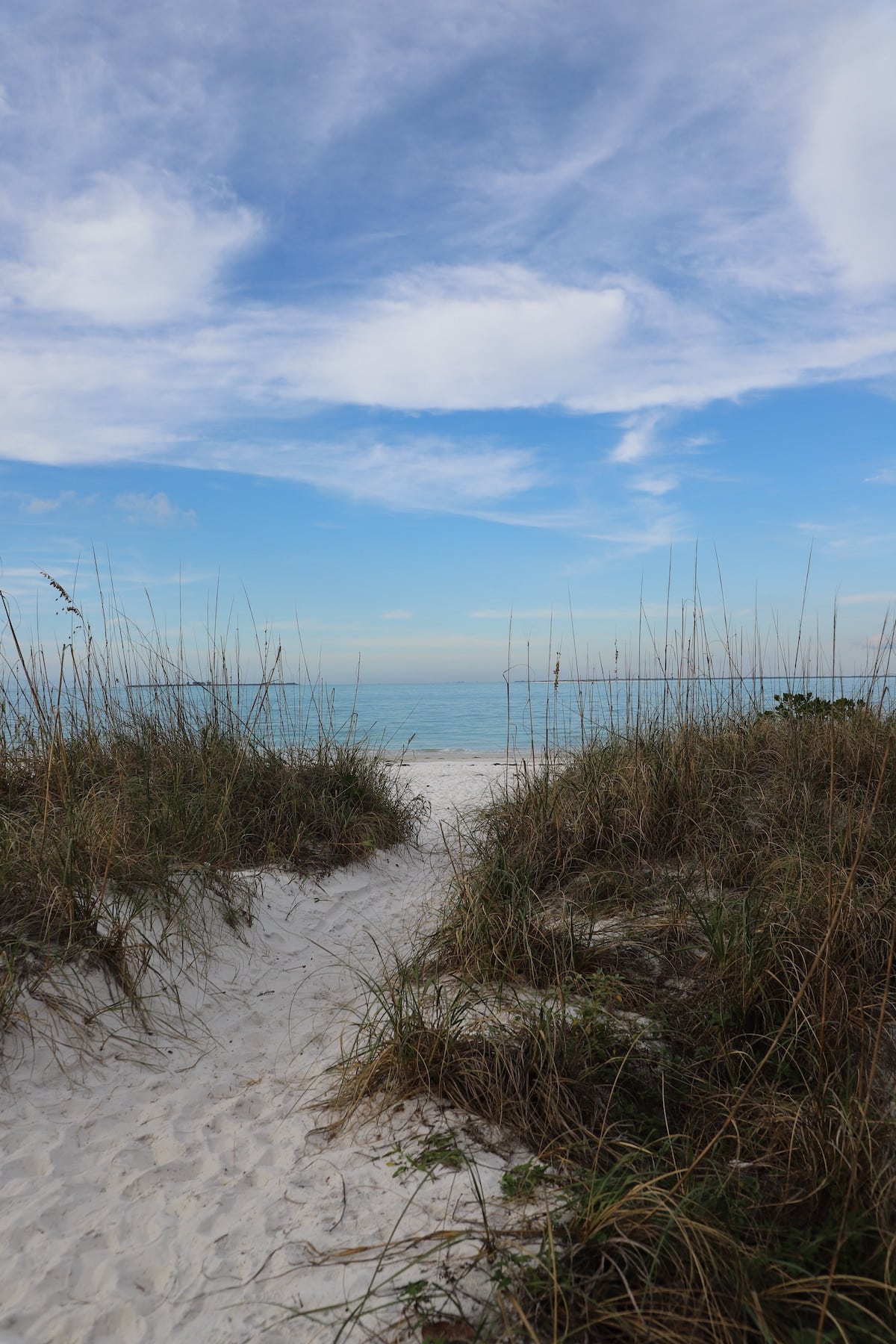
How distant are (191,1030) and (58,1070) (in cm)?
58

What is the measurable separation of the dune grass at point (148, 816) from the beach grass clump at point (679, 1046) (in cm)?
119

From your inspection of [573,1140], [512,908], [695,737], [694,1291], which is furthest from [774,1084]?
[695,737]

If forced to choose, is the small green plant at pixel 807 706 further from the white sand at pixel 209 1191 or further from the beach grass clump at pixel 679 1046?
the white sand at pixel 209 1191

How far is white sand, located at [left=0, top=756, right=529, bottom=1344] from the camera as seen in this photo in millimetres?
→ 1955

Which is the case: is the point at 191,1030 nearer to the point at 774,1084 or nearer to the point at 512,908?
the point at 512,908

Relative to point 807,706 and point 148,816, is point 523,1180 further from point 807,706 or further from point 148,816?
point 807,706

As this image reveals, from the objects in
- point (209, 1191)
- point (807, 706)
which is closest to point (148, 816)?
point (209, 1191)

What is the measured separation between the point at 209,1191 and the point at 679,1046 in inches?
62.6

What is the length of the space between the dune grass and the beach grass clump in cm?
119

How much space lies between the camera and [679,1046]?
277 centimetres

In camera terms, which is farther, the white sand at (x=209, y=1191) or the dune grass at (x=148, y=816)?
the dune grass at (x=148, y=816)

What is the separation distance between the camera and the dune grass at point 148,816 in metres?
3.44

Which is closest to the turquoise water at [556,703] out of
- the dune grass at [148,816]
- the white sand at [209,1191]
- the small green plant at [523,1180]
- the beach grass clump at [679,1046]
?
the dune grass at [148,816]

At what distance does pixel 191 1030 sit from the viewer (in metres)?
3.50
